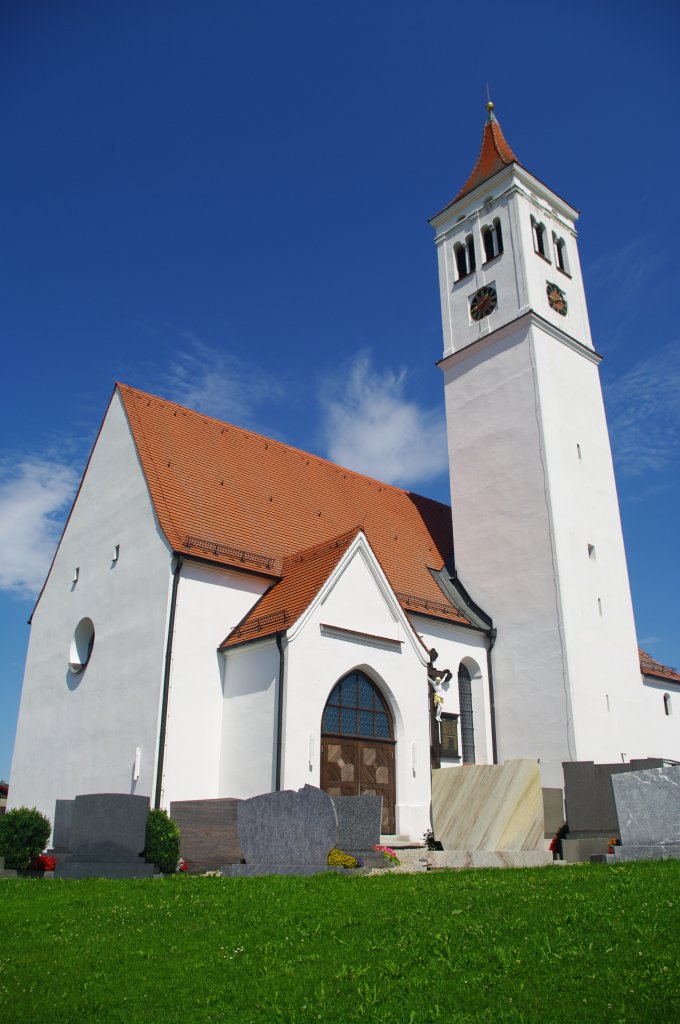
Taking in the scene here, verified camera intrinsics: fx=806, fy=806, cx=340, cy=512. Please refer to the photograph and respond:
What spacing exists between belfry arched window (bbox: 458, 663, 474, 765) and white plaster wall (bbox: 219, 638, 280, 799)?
7.76m

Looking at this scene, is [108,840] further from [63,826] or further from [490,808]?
[490,808]

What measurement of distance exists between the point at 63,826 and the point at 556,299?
A: 21298 millimetres

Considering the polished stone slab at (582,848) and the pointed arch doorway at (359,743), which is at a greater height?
the pointed arch doorway at (359,743)

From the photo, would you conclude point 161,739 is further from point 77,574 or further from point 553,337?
point 553,337

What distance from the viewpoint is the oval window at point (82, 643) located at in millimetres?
19919

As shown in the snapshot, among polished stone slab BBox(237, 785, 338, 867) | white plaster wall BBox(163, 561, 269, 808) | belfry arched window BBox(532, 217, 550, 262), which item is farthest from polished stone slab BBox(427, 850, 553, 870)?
belfry arched window BBox(532, 217, 550, 262)

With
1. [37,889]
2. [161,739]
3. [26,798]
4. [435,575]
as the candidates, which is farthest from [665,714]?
[37,889]

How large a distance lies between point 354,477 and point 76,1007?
73.8 feet

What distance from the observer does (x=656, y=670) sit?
90.9ft

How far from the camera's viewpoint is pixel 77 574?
21094 millimetres

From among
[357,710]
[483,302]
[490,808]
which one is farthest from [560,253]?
[490,808]

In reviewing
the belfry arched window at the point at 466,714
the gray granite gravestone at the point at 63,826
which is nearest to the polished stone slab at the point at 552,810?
the belfry arched window at the point at 466,714

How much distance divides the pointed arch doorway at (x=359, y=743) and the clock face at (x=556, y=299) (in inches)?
595

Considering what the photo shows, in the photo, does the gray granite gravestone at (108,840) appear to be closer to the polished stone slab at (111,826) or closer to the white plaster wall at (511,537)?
the polished stone slab at (111,826)
